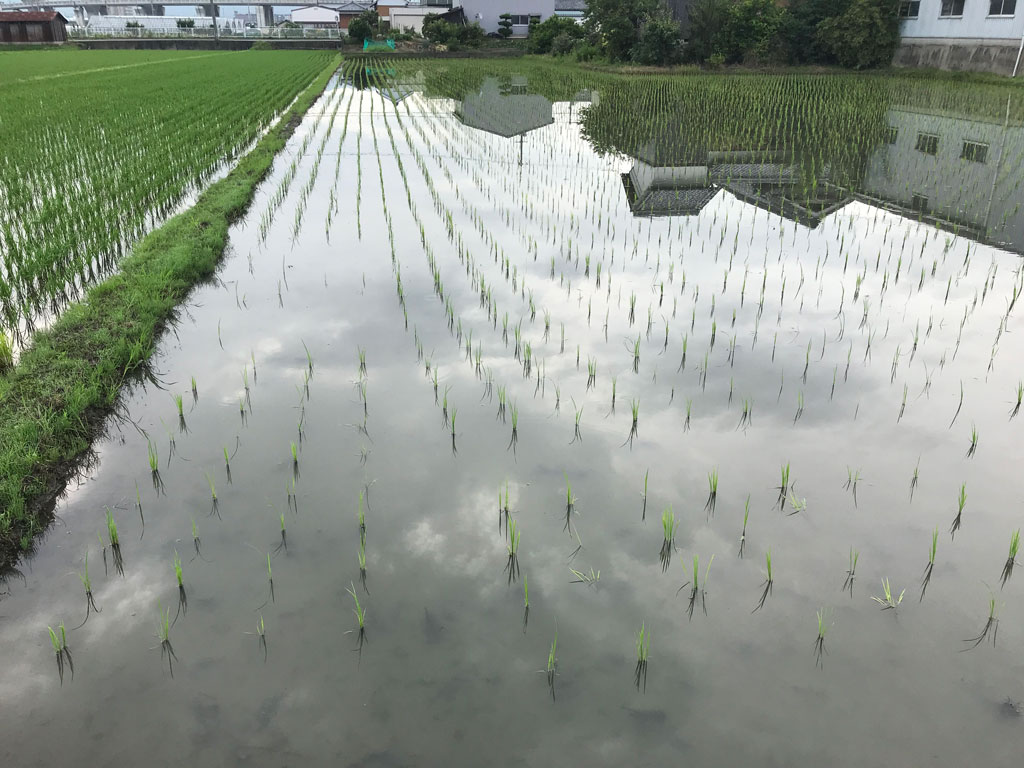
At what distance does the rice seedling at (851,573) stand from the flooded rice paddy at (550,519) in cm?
1

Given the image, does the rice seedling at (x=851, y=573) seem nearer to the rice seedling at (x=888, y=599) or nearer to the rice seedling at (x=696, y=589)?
the rice seedling at (x=888, y=599)

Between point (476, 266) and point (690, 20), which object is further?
point (690, 20)

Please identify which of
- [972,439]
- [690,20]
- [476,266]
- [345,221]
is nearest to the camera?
[972,439]

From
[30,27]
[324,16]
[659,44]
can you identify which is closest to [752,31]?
[659,44]

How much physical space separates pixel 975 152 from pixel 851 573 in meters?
10.6

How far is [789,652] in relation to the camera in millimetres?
2312

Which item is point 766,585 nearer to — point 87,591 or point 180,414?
point 87,591

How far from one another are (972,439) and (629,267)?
3.00m

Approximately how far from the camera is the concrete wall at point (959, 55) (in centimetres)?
2030

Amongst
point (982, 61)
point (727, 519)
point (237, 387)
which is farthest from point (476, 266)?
point (982, 61)

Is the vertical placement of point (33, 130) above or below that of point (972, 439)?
above

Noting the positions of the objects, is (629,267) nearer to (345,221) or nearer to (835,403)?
(835,403)

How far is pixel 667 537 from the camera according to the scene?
2814 mm

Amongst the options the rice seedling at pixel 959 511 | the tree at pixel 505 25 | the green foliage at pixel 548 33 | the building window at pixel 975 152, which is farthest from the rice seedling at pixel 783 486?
the tree at pixel 505 25
